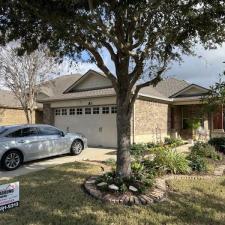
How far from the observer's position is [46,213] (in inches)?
233

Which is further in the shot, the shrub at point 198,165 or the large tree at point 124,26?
the shrub at point 198,165

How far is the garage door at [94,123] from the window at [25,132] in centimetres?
628

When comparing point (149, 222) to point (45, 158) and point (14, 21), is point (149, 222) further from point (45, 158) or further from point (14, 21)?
point (45, 158)

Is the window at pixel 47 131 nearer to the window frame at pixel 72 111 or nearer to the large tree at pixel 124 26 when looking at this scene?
the large tree at pixel 124 26

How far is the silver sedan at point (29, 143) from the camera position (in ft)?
36.1

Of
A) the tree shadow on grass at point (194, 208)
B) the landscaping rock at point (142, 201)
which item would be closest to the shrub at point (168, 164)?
the tree shadow on grass at point (194, 208)

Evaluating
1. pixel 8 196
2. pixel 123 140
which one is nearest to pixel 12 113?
pixel 123 140

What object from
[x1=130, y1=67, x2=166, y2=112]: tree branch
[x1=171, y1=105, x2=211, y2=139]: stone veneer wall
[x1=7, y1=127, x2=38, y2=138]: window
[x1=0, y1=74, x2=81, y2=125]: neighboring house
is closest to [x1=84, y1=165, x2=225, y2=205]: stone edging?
[x1=130, y1=67, x2=166, y2=112]: tree branch

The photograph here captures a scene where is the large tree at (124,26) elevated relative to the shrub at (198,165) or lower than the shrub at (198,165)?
elevated

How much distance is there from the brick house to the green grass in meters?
9.62

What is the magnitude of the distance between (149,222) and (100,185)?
6.45ft

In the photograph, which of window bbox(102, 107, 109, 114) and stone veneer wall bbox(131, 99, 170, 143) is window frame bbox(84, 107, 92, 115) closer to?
window bbox(102, 107, 109, 114)

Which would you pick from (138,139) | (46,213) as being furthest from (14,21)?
(138,139)

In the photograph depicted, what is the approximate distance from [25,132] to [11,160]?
1.28 metres
